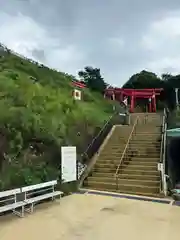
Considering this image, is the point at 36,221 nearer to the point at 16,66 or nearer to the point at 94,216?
the point at 94,216

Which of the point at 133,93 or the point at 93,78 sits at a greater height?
the point at 93,78

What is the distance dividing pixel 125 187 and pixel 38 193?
3014mm

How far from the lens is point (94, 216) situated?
6.88 metres

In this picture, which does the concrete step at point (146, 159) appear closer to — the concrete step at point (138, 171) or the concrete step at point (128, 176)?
the concrete step at point (138, 171)

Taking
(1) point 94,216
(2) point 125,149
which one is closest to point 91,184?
(2) point 125,149

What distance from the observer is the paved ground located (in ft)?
18.4

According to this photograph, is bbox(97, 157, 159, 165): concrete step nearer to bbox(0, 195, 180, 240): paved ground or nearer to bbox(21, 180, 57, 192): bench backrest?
bbox(0, 195, 180, 240): paved ground

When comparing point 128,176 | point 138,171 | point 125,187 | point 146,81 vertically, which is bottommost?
point 125,187

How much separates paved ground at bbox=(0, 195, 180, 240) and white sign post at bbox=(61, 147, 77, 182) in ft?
3.50

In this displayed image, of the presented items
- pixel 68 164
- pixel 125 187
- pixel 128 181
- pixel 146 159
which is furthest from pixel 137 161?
pixel 68 164

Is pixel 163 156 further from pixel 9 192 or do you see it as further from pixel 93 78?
pixel 93 78

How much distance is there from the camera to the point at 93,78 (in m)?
30.9

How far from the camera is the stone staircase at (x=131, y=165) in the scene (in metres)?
9.34

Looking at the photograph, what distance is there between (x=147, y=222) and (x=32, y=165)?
403cm
